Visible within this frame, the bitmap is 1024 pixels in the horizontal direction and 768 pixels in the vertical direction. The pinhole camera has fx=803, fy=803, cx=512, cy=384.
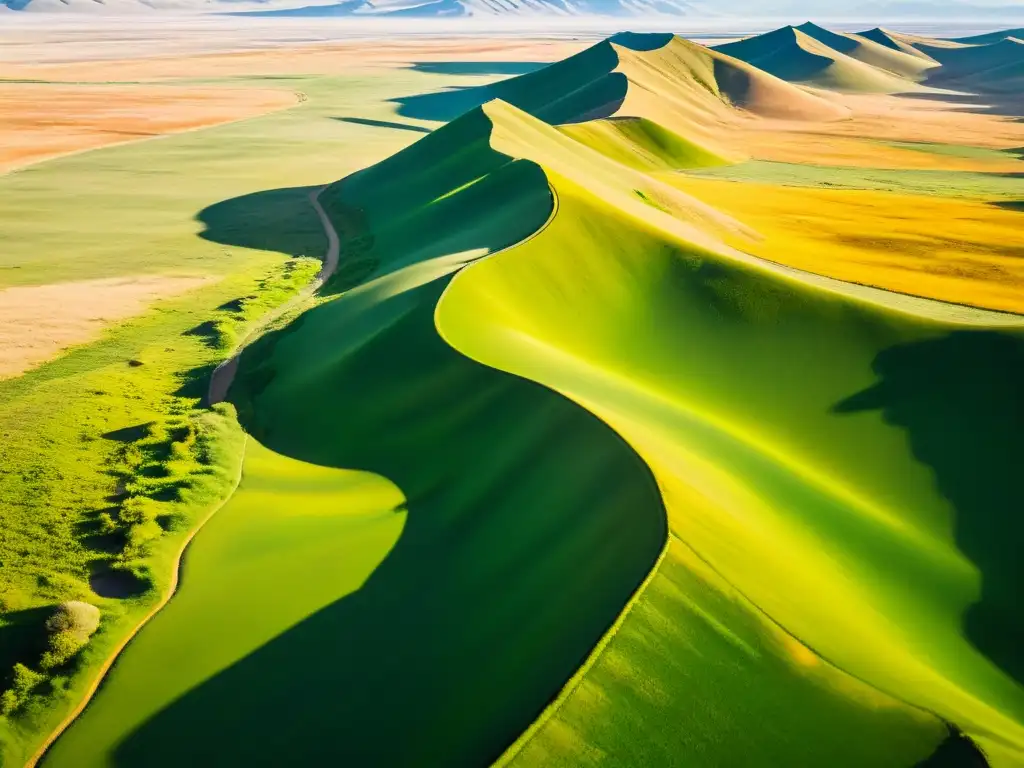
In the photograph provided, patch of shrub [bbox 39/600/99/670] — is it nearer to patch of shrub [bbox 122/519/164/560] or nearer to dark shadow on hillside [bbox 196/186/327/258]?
patch of shrub [bbox 122/519/164/560]

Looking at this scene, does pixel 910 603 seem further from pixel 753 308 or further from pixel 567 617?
pixel 753 308

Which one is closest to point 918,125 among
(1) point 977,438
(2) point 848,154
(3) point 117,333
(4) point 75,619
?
(2) point 848,154

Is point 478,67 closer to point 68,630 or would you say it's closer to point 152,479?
point 152,479

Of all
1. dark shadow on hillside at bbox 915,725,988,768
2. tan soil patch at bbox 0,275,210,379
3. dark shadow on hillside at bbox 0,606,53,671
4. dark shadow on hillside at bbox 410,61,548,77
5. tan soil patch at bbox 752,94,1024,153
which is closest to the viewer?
dark shadow on hillside at bbox 915,725,988,768

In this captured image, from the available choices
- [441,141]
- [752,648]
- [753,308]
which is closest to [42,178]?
[441,141]

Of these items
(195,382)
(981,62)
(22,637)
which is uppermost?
(981,62)

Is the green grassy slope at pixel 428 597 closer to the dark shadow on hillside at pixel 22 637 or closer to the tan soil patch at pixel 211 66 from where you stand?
the dark shadow on hillside at pixel 22 637

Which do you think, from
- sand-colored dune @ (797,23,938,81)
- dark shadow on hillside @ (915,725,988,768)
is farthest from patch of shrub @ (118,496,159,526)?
sand-colored dune @ (797,23,938,81)
